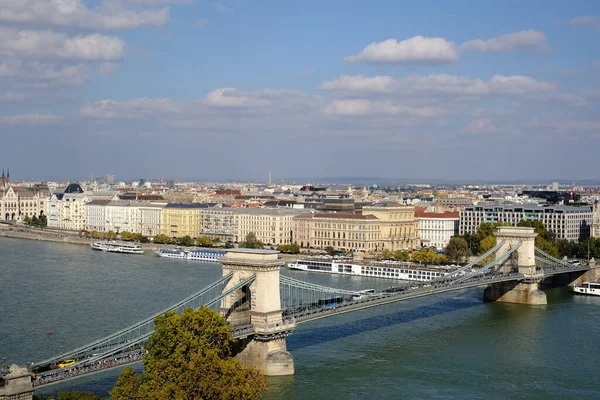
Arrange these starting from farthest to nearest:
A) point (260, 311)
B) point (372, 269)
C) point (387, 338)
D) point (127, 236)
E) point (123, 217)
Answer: point (123, 217)
point (127, 236)
point (372, 269)
point (387, 338)
point (260, 311)

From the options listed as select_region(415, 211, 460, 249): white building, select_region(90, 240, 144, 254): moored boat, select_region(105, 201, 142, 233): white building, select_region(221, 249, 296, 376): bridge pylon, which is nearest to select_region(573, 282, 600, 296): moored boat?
select_region(221, 249, 296, 376): bridge pylon

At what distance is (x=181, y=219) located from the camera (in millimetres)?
59125

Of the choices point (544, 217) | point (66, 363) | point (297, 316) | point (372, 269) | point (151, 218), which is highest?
point (544, 217)

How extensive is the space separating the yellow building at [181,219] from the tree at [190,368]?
1645 inches

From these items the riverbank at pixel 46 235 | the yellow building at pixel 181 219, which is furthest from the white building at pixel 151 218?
the riverbank at pixel 46 235

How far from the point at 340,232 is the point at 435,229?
7.18 m

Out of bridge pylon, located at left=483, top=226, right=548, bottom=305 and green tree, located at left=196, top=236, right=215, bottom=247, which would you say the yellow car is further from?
green tree, located at left=196, top=236, right=215, bottom=247

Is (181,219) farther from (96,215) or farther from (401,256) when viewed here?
(401,256)

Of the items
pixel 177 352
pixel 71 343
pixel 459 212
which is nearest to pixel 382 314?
pixel 71 343

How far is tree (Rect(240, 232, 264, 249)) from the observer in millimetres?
47244

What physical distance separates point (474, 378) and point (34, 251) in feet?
113

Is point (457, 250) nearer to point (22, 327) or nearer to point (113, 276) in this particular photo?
point (113, 276)

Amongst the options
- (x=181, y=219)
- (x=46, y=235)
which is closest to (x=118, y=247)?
(x=181, y=219)

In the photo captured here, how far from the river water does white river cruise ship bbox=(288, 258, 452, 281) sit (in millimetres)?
2198
